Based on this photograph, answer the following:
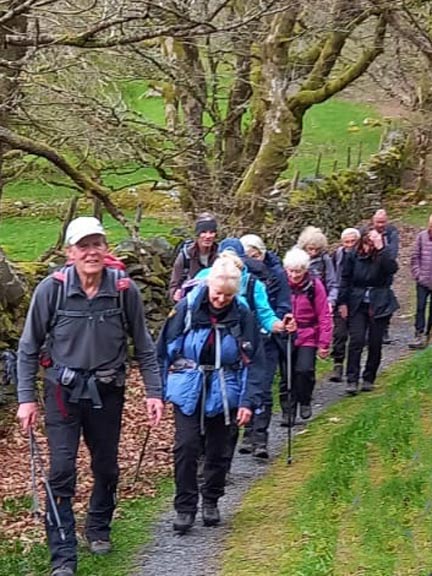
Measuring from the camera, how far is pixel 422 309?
13953mm

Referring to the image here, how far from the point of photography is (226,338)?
686 cm

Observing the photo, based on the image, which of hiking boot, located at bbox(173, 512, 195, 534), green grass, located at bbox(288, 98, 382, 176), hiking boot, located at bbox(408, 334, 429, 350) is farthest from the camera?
green grass, located at bbox(288, 98, 382, 176)

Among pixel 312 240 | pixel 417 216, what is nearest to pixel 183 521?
pixel 312 240

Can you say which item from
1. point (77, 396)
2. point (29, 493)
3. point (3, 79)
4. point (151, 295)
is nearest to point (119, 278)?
point (77, 396)

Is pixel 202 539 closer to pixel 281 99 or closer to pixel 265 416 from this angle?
pixel 265 416

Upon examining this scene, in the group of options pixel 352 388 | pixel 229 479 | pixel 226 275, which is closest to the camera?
pixel 226 275

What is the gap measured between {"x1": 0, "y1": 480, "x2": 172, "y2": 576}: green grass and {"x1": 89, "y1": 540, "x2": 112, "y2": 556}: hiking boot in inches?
1.5

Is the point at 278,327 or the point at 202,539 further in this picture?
the point at 278,327

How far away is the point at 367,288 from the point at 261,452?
8.52 ft

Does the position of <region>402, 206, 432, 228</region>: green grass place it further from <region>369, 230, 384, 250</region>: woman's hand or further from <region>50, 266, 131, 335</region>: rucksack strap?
<region>50, 266, 131, 335</region>: rucksack strap


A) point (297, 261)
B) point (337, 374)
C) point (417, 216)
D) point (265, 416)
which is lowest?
point (337, 374)

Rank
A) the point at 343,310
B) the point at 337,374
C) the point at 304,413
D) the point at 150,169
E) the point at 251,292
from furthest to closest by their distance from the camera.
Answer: the point at 150,169, the point at 337,374, the point at 343,310, the point at 304,413, the point at 251,292

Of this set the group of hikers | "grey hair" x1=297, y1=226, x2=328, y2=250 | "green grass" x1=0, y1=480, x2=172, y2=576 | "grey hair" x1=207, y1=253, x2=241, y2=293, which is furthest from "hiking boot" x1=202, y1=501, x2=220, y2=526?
"grey hair" x1=297, y1=226, x2=328, y2=250

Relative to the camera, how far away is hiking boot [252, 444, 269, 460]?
9.12 m
